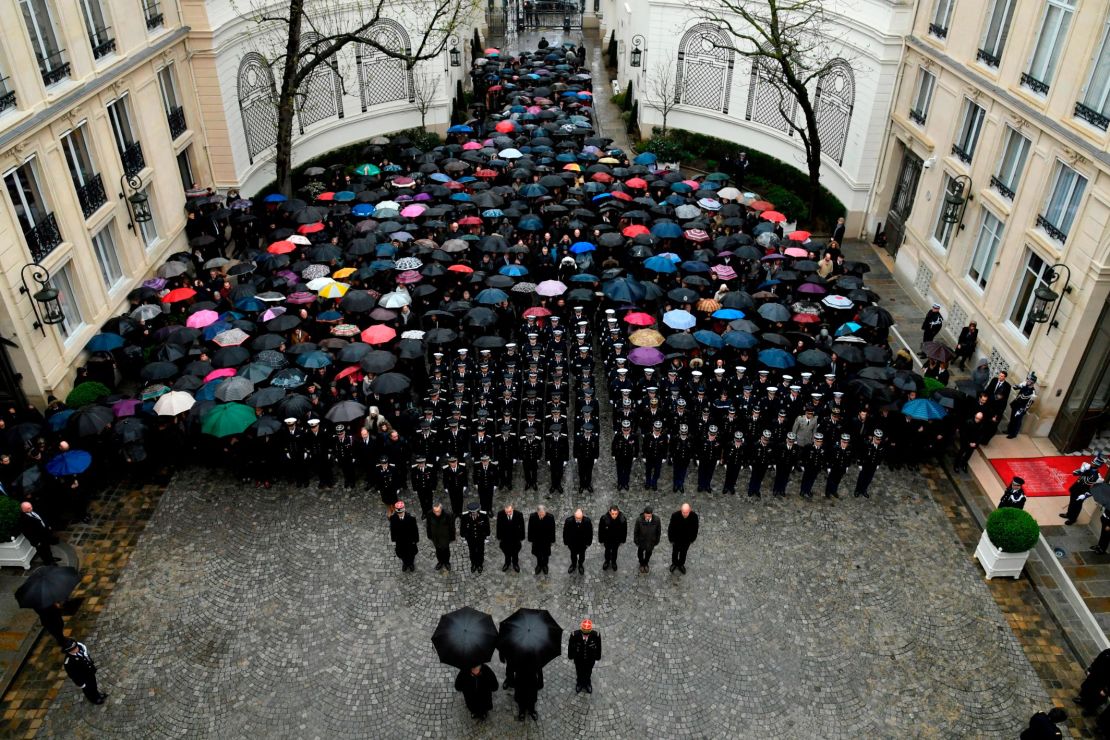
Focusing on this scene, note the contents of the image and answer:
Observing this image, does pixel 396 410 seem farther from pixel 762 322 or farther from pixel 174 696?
pixel 762 322

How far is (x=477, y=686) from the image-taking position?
1280 cm

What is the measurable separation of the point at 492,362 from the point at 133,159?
39.7ft

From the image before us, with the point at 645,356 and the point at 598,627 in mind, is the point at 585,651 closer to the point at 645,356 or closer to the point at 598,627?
the point at 598,627

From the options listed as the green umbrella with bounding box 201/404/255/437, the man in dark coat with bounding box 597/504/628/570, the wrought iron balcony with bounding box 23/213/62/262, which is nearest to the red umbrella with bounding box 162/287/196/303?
the wrought iron balcony with bounding box 23/213/62/262

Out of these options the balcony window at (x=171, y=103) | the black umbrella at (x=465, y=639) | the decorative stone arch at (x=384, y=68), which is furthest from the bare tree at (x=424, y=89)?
the black umbrella at (x=465, y=639)

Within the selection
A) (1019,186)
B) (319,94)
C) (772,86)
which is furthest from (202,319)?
(772,86)

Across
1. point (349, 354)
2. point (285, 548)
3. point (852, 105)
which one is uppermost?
point (852, 105)

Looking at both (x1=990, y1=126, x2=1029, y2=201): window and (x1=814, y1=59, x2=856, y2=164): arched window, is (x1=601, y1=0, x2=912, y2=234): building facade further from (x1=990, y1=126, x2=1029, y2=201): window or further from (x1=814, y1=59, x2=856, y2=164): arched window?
(x1=990, y1=126, x2=1029, y2=201): window

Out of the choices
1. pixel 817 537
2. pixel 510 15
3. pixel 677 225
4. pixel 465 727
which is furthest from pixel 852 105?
pixel 510 15

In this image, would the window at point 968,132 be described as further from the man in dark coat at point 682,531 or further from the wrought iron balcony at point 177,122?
the wrought iron balcony at point 177,122

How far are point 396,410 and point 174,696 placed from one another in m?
7.37

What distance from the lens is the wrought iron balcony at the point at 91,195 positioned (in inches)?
816

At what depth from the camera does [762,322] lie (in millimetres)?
22328

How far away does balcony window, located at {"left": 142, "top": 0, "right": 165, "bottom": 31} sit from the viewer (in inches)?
956
